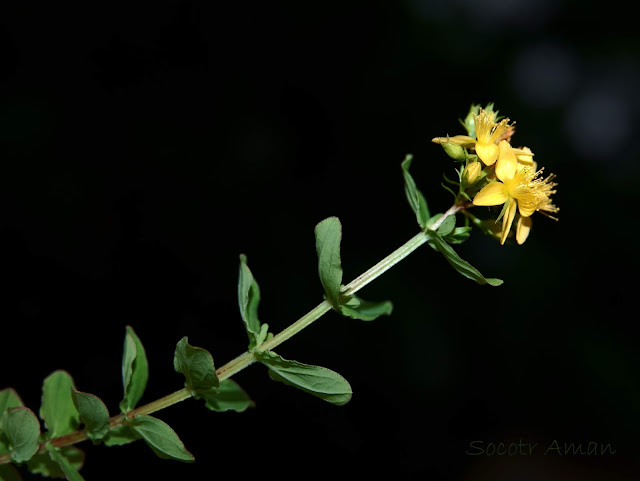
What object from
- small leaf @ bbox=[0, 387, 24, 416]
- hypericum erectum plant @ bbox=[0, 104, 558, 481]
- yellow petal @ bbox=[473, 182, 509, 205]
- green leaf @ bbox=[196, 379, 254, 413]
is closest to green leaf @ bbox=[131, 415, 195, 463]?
hypericum erectum plant @ bbox=[0, 104, 558, 481]

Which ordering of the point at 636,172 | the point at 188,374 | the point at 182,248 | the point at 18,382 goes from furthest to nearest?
the point at 636,172
the point at 182,248
the point at 18,382
the point at 188,374

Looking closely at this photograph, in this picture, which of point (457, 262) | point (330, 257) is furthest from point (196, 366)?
point (457, 262)

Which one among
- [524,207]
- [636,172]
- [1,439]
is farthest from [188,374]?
[636,172]

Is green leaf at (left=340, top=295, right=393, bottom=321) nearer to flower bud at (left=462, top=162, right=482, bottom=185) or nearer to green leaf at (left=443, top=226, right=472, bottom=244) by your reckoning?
green leaf at (left=443, top=226, right=472, bottom=244)

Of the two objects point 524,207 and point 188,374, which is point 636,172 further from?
point 188,374

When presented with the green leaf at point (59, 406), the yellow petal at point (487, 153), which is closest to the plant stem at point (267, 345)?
the green leaf at point (59, 406)

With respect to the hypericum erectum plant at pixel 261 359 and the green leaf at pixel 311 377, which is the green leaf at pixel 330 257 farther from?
the green leaf at pixel 311 377

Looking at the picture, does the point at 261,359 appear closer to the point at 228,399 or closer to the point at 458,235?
the point at 228,399
